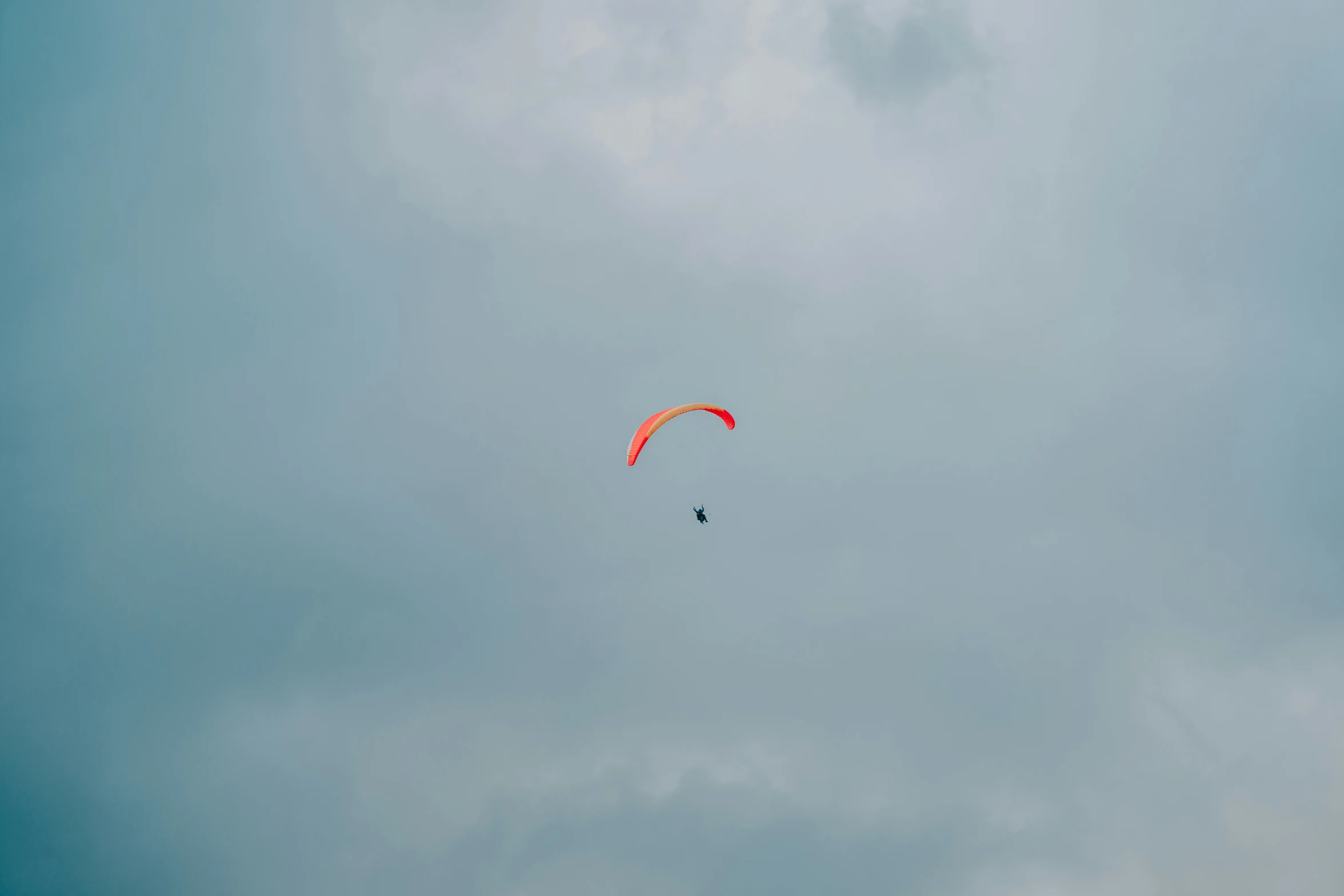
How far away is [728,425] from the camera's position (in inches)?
6422

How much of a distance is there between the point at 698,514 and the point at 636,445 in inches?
405

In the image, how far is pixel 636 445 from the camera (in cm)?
15762

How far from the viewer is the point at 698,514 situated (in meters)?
161

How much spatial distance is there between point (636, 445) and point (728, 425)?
11.4 meters

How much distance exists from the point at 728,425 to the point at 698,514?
10181 mm
